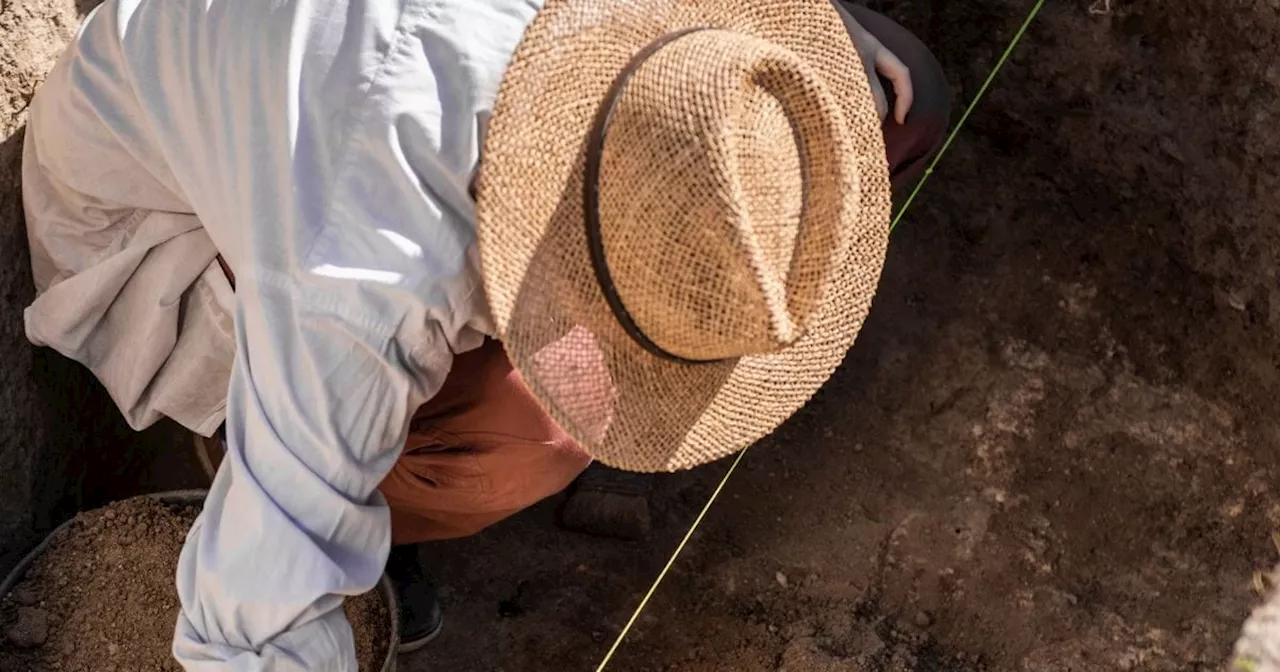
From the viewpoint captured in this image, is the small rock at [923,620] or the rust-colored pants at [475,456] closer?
the rust-colored pants at [475,456]

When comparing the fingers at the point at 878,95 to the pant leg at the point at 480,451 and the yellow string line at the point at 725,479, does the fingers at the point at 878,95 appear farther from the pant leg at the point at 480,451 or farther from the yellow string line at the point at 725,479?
the pant leg at the point at 480,451

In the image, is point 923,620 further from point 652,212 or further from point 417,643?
point 652,212

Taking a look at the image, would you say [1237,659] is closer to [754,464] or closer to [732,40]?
[754,464]

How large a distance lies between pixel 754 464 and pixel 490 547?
0.52 meters

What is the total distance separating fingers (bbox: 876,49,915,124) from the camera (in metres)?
1.93

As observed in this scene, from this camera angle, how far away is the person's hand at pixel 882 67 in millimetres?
1909

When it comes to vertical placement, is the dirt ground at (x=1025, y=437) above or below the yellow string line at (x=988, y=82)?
below

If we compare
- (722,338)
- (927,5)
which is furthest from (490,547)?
(927,5)

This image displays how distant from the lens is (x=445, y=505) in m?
1.78

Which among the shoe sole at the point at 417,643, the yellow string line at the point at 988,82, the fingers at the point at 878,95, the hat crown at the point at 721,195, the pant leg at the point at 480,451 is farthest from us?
the yellow string line at the point at 988,82

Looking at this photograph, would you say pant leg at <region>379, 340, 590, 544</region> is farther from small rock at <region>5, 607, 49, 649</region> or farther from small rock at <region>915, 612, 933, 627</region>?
small rock at <region>915, 612, 933, 627</region>

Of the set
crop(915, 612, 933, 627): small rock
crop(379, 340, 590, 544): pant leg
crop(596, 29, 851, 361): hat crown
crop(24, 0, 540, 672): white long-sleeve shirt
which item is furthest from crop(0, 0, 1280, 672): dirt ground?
crop(596, 29, 851, 361): hat crown

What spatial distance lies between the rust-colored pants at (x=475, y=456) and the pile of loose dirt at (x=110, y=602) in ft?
0.50

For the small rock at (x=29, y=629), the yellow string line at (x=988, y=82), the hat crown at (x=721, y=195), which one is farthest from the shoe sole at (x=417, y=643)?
the yellow string line at (x=988, y=82)
